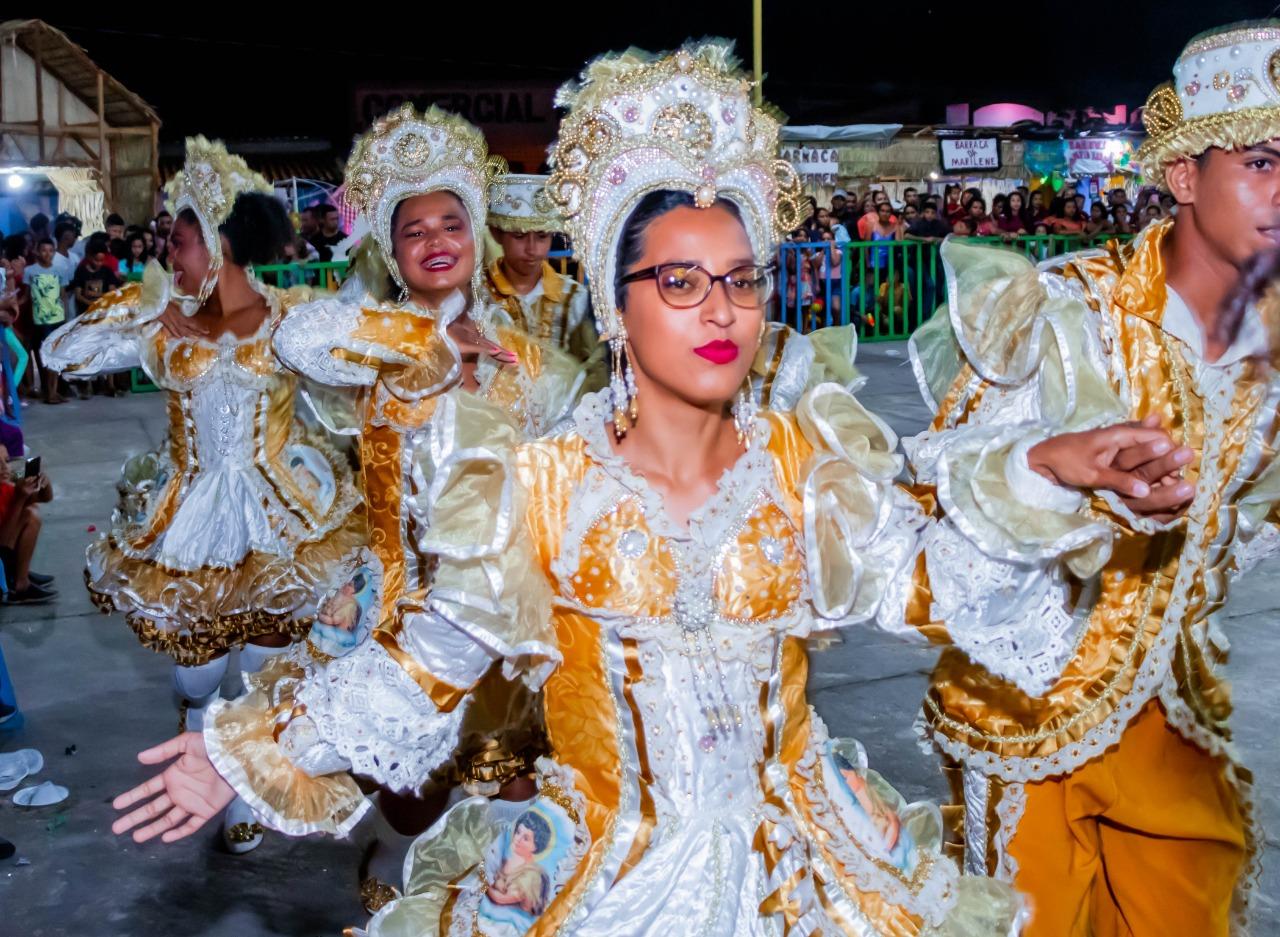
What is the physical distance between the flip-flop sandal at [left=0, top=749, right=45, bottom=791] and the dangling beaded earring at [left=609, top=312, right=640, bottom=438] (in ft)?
12.2

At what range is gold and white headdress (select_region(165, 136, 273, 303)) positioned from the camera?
207 inches

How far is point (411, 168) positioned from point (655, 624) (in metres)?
2.52

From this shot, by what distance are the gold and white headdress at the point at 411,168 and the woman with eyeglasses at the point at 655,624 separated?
2050 millimetres

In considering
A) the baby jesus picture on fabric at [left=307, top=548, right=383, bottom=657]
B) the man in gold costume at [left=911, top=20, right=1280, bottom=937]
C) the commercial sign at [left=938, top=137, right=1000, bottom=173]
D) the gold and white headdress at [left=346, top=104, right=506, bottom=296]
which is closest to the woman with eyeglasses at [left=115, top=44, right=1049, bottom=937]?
the man in gold costume at [left=911, top=20, right=1280, bottom=937]

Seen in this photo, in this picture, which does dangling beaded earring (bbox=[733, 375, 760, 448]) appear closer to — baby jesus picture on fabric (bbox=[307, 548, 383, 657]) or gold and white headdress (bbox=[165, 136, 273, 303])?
baby jesus picture on fabric (bbox=[307, 548, 383, 657])

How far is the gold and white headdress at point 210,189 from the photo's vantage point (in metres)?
5.25

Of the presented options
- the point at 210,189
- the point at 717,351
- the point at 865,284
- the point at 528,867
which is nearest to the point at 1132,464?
the point at 717,351

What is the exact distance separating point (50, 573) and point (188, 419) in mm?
3290

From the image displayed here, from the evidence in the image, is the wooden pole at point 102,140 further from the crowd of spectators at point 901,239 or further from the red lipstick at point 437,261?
the red lipstick at point 437,261

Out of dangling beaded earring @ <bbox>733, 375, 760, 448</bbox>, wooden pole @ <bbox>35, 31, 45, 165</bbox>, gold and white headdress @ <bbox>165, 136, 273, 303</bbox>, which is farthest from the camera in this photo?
wooden pole @ <bbox>35, 31, 45, 165</bbox>

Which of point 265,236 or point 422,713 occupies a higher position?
point 265,236

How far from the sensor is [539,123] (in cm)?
3011

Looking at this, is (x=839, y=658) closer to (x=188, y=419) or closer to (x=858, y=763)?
(x=188, y=419)

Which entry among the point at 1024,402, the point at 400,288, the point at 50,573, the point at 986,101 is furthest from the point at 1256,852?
the point at 986,101
